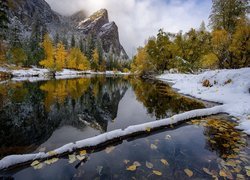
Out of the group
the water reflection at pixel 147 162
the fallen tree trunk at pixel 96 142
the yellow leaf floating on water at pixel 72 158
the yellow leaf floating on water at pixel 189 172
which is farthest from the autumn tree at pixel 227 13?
the yellow leaf floating on water at pixel 72 158

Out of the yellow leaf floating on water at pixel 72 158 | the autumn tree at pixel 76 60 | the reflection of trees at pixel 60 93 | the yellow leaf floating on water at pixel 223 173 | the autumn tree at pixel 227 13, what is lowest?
the reflection of trees at pixel 60 93

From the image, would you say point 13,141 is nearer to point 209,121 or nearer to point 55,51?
point 209,121

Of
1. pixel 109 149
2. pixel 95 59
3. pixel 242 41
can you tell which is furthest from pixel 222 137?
pixel 95 59

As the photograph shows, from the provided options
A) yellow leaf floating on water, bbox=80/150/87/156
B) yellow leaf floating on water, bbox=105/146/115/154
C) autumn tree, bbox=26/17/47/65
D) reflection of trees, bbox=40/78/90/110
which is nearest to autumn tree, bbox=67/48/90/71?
autumn tree, bbox=26/17/47/65

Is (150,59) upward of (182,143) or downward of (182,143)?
upward

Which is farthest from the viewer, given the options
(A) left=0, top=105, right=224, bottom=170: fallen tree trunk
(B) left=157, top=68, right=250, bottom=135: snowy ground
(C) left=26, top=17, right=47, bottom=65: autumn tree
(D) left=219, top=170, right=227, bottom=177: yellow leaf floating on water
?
(C) left=26, top=17, right=47, bottom=65: autumn tree

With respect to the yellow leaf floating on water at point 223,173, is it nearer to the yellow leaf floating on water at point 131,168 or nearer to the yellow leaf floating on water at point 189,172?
the yellow leaf floating on water at point 189,172

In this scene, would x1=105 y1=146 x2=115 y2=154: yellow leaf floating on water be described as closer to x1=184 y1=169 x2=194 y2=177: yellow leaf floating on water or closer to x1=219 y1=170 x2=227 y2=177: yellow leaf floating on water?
x1=184 y1=169 x2=194 y2=177: yellow leaf floating on water

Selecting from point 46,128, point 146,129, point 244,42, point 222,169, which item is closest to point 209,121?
point 146,129

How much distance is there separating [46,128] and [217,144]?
6.38 meters

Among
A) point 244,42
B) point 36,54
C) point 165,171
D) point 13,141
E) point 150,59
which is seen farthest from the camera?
point 36,54

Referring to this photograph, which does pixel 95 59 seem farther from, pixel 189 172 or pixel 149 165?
pixel 189 172

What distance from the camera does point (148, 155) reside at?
4.60 m

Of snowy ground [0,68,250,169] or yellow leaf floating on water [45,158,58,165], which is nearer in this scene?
yellow leaf floating on water [45,158,58,165]
